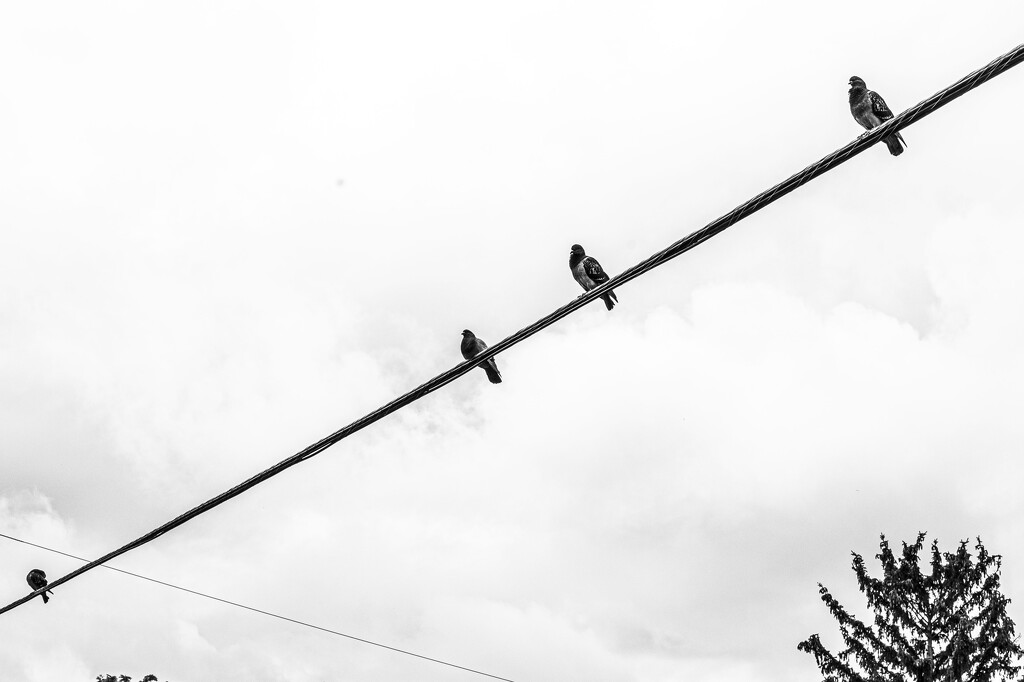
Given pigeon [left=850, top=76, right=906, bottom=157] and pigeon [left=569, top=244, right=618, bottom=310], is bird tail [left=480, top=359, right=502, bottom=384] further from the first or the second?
pigeon [left=850, top=76, right=906, bottom=157]

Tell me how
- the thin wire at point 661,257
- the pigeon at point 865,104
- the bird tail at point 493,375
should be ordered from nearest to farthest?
the thin wire at point 661,257 → the bird tail at point 493,375 → the pigeon at point 865,104

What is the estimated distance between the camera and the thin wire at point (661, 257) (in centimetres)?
466

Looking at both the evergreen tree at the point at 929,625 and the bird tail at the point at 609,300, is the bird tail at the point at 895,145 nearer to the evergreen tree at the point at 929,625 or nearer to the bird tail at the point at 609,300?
the bird tail at the point at 609,300

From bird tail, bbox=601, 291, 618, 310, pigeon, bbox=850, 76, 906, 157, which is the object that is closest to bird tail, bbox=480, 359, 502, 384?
bird tail, bbox=601, 291, 618, 310

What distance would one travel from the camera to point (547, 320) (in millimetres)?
6527

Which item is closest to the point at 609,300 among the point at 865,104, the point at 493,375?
the point at 493,375

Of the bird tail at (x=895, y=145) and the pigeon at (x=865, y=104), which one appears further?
the pigeon at (x=865, y=104)

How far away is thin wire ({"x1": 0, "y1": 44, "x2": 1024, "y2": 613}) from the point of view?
15.3 feet

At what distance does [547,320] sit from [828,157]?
2122 mm

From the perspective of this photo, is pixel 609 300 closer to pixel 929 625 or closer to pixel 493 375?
pixel 493 375

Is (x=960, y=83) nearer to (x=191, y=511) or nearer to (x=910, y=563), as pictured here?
(x=191, y=511)

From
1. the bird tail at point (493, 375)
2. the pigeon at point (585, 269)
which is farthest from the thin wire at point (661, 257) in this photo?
the pigeon at point (585, 269)

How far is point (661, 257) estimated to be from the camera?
6047 mm

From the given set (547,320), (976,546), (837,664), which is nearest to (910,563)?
(976,546)
